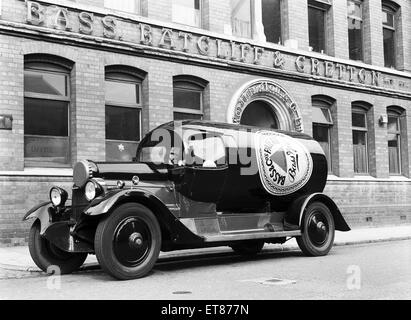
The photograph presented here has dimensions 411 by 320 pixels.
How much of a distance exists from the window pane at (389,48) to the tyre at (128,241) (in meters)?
16.5

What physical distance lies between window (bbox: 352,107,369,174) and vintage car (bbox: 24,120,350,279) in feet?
29.1

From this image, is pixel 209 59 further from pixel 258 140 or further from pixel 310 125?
pixel 258 140

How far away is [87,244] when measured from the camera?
8.09m

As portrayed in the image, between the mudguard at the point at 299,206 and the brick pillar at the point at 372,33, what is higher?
the brick pillar at the point at 372,33

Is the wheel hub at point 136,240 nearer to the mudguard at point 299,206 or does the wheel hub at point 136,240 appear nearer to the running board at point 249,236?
the running board at point 249,236

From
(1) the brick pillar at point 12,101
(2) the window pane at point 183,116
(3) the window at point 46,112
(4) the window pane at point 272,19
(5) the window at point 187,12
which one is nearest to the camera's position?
(1) the brick pillar at point 12,101

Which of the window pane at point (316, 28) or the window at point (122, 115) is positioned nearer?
the window at point (122, 115)

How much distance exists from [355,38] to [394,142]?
4.23m

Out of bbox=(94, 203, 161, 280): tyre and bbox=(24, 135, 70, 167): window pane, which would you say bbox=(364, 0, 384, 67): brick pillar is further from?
bbox=(94, 203, 161, 280): tyre

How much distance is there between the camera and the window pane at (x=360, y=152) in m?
19.7

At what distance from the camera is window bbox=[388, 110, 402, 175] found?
69.1 ft

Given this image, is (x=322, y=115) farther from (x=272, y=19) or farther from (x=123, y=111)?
(x=123, y=111)

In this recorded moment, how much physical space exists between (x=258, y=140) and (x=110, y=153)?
4.87 metres

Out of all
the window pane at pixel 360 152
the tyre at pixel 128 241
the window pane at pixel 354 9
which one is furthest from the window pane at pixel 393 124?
the tyre at pixel 128 241
